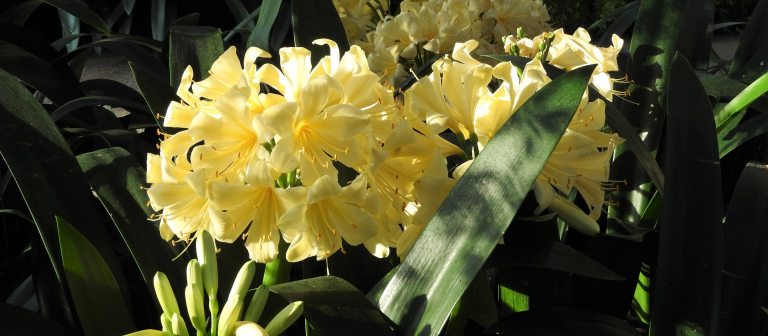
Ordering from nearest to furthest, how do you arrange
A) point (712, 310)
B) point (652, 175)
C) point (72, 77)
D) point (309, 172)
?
point (309, 172) → point (712, 310) → point (652, 175) → point (72, 77)

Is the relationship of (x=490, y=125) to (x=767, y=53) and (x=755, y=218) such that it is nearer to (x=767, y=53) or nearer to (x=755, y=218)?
(x=755, y=218)

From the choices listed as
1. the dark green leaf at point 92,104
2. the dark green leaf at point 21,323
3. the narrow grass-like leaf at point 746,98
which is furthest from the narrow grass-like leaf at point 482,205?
the dark green leaf at point 92,104

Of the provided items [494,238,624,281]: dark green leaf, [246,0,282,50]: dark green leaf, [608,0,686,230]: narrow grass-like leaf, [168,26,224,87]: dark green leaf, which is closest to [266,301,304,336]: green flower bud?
[494,238,624,281]: dark green leaf

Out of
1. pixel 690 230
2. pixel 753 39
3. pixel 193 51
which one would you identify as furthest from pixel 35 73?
pixel 753 39

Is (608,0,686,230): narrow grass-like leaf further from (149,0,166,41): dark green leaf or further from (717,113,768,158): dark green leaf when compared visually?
(149,0,166,41): dark green leaf

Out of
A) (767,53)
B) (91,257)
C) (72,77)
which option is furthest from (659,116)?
(72,77)

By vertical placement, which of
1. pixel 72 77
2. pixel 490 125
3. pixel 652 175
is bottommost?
pixel 72 77
